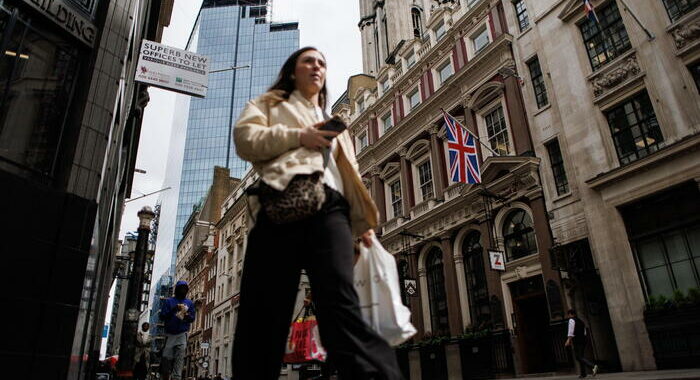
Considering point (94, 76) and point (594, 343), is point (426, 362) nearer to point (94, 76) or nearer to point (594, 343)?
point (594, 343)

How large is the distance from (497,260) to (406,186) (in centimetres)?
946

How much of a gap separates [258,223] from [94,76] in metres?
6.00

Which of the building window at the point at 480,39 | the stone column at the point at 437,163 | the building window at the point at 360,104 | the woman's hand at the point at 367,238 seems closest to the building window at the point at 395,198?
the stone column at the point at 437,163

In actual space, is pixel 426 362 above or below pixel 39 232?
below

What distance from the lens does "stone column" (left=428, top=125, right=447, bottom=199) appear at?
21625 mm

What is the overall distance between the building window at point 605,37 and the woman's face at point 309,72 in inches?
603

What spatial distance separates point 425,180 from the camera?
23672 millimetres

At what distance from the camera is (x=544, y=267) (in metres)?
15.2

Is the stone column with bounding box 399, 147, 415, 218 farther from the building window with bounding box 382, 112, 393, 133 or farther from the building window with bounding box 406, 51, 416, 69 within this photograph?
the building window with bounding box 406, 51, 416, 69

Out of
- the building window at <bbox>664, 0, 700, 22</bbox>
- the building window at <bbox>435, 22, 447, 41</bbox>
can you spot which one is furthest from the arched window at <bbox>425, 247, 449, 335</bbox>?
the building window at <bbox>664, 0, 700, 22</bbox>

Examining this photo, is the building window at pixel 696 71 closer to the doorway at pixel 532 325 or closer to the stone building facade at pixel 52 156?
the doorway at pixel 532 325

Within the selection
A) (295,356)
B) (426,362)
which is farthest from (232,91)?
(295,356)

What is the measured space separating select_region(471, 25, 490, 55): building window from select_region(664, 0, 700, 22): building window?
8006 millimetres

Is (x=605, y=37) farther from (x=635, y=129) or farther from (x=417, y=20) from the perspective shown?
(x=417, y=20)
